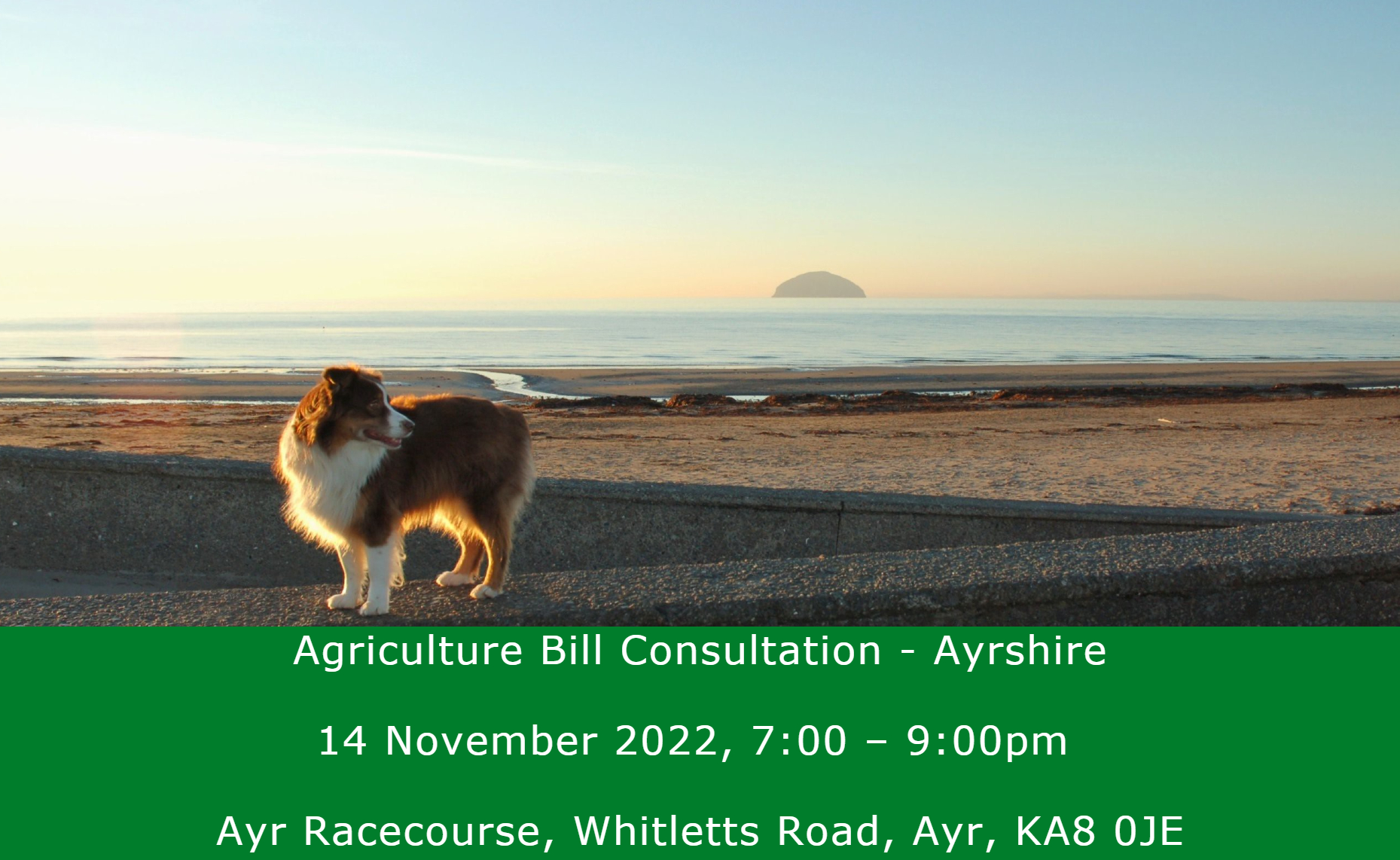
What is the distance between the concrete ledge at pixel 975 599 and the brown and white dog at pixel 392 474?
45 cm

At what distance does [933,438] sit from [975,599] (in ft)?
46.0

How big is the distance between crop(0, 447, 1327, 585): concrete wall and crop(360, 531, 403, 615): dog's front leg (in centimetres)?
223

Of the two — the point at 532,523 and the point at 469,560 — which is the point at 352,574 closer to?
the point at 469,560

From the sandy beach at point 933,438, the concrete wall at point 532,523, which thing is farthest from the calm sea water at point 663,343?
the concrete wall at point 532,523

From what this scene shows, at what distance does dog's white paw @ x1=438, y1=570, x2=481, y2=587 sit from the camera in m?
4.16

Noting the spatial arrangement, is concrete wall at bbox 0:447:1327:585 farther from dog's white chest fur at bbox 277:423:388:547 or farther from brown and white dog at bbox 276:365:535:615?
dog's white chest fur at bbox 277:423:388:547

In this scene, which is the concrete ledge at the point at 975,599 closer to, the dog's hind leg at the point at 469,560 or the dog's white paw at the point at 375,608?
the dog's white paw at the point at 375,608

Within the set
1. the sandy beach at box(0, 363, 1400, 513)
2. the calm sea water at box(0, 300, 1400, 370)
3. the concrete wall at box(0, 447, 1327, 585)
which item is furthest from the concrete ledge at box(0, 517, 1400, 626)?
the calm sea water at box(0, 300, 1400, 370)

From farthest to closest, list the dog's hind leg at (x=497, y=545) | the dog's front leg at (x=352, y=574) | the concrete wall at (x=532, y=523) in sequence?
the concrete wall at (x=532, y=523) < the dog's hind leg at (x=497, y=545) < the dog's front leg at (x=352, y=574)

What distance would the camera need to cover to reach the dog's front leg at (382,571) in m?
3.33

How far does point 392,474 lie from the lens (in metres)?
3.85

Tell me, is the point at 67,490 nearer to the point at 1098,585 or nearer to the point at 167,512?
the point at 167,512

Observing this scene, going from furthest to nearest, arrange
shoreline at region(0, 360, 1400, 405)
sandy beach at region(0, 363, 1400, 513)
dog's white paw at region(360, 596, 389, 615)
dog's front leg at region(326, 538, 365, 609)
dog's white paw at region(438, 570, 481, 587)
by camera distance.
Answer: shoreline at region(0, 360, 1400, 405) < sandy beach at region(0, 363, 1400, 513) < dog's white paw at region(438, 570, 481, 587) < dog's front leg at region(326, 538, 365, 609) < dog's white paw at region(360, 596, 389, 615)

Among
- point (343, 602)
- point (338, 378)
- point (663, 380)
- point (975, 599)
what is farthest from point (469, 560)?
point (663, 380)
